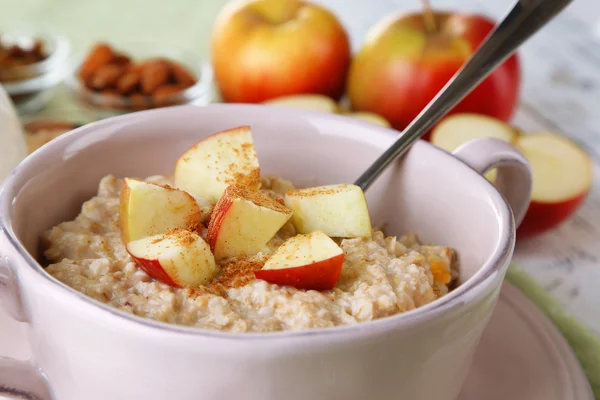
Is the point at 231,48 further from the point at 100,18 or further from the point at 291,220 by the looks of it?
the point at 291,220

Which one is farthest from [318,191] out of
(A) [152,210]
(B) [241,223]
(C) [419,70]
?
(C) [419,70]

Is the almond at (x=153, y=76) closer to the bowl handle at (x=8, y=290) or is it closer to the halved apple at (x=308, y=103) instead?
the halved apple at (x=308, y=103)

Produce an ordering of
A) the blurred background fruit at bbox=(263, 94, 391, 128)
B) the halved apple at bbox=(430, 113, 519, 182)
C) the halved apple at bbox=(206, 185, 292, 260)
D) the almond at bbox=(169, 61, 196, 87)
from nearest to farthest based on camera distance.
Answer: the halved apple at bbox=(206, 185, 292, 260), the halved apple at bbox=(430, 113, 519, 182), the blurred background fruit at bbox=(263, 94, 391, 128), the almond at bbox=(169, 61, 196, 87)

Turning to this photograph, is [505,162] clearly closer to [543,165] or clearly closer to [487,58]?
[487,58]

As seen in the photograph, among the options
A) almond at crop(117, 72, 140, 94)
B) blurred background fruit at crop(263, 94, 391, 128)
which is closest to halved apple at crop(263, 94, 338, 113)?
Result: blurred background fruit at crop(263, 94, 391, 128)

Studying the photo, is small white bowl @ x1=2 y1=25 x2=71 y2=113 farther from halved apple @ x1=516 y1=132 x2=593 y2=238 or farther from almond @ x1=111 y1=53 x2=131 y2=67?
halved apple @ x1=516 y1=132 x2=593 y2=238
